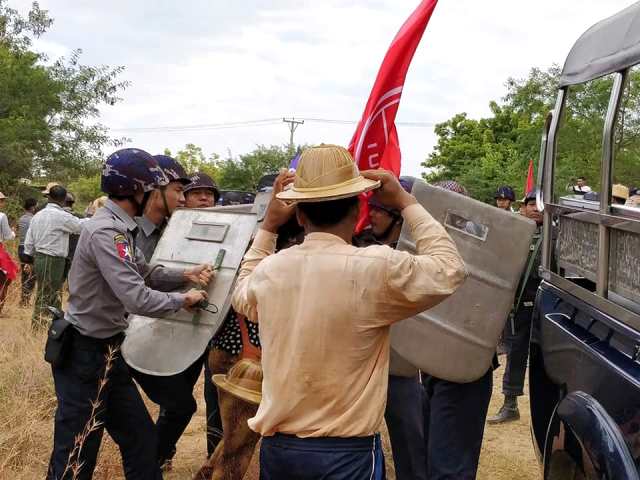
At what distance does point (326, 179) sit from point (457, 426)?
5.25 ft

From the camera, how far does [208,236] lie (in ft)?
12.8

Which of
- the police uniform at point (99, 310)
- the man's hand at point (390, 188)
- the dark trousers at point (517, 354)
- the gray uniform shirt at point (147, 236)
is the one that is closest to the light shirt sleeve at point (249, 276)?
the man's hand at point (390, 188)

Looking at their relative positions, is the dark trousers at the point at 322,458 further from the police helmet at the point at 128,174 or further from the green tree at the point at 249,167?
the green tree at the point at 249,167

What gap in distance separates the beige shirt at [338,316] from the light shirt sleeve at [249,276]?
0.10 m

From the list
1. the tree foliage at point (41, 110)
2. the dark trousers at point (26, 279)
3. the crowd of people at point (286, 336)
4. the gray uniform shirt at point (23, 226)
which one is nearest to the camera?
the crowd of people at point (286, 336)

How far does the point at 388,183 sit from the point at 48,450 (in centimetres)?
328

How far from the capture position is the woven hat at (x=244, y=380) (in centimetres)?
330

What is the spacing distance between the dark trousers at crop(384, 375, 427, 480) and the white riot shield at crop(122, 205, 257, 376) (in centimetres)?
92

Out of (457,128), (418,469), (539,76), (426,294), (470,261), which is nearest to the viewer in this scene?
(426,294)

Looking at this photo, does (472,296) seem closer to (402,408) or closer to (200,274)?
(402,408)

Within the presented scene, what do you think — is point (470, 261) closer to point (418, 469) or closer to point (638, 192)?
point (638, 192)

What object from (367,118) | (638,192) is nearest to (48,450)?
(367,118)

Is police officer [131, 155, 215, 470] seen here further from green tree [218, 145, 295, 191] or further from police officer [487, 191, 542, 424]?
green tree [218, 145, 295, 191]

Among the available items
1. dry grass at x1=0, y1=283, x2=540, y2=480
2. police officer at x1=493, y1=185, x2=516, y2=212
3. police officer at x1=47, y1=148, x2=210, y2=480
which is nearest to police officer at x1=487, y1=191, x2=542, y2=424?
dry grass at x1=0, y1=283, x2=540, y2=480
